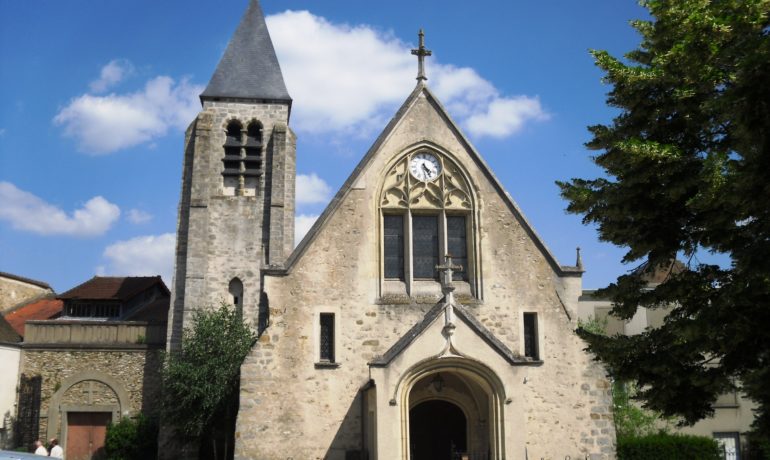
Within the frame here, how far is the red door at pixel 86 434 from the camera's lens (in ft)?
84.9

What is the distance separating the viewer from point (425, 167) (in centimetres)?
2170

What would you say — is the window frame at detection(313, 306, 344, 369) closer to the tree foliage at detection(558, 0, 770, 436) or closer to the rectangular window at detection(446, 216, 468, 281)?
the rectangular window at detection(446, 216, 468, 281)

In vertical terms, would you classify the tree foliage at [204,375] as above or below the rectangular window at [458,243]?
below

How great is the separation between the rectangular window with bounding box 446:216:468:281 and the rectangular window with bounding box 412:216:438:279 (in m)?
0.42

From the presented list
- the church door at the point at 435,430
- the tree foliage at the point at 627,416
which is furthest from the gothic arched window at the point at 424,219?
the tree foliage at the point at 627,416

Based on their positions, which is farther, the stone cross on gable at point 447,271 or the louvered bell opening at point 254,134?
the louvered bell opening at point 254,134

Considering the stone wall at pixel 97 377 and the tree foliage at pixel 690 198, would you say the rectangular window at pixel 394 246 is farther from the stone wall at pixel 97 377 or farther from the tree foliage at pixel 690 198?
the stone wall at pixel 97 377

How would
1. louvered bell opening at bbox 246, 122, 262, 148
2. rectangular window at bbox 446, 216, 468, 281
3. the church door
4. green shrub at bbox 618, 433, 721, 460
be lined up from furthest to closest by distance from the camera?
1. louvered bell opening at bbox 246, 122, 262, 148
2. green shrub at bbox 618, 433, 721, 460
3. rectangular window at bbox 446, 216, 468, 281
4. the church door

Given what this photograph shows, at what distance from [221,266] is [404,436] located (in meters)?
11.9

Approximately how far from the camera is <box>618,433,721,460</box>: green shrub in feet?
81.2

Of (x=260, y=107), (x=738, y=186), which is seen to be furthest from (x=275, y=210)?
(x=738, y=186)

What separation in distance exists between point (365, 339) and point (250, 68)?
15.7m

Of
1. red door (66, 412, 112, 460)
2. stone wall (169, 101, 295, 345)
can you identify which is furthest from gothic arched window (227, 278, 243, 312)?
red door (66, 412, 112, 460)

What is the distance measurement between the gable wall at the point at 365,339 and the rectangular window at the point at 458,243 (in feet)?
1.99
